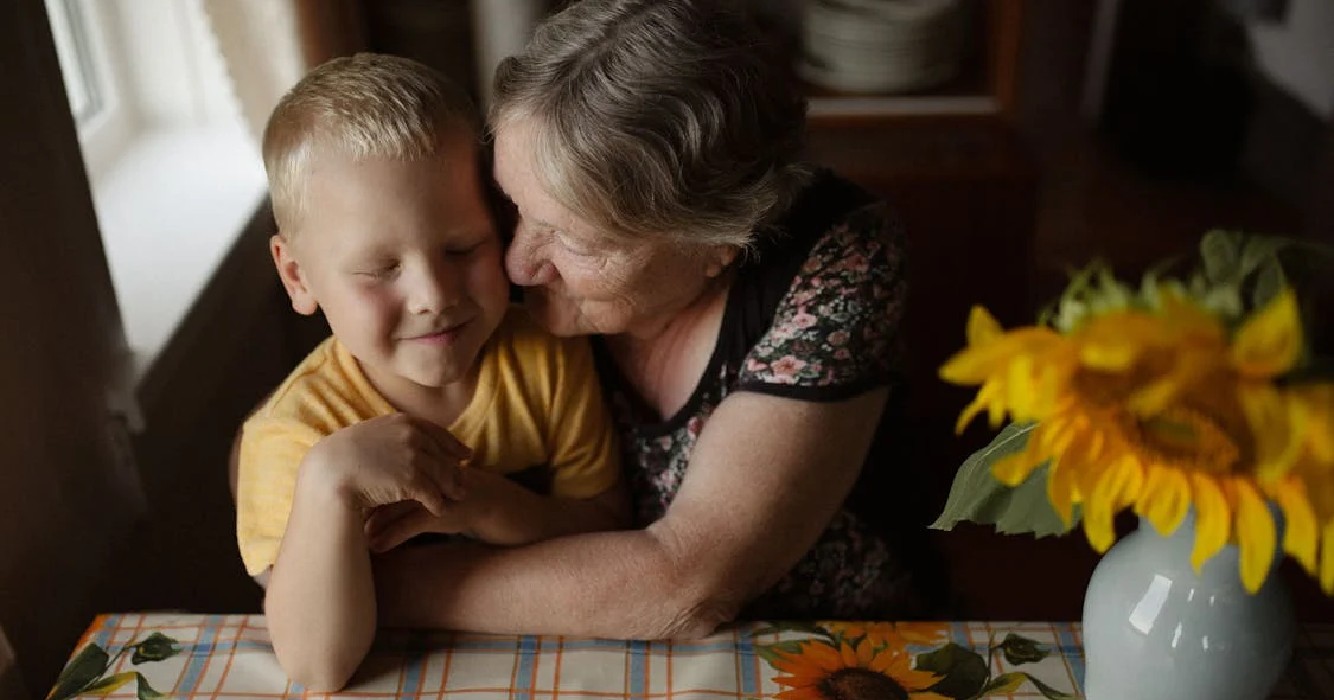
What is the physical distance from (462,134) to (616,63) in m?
0.16

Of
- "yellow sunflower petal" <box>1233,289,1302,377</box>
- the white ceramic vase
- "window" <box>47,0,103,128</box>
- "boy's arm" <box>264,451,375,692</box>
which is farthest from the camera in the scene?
"window" <box>47,0,103,128</box>

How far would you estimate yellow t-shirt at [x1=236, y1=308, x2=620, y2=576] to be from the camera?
1.19 metres

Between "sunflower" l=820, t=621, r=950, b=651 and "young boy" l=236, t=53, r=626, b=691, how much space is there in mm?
292

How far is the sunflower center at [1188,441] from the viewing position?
2.35 feet

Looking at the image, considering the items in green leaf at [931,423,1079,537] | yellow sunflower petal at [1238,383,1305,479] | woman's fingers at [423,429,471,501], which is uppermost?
yellow sunflower petal at [1238,383,1305,479]

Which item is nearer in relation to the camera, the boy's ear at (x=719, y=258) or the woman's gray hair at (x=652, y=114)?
the woman's gray hair at (x=652, y=114)

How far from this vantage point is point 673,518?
3.91 ft

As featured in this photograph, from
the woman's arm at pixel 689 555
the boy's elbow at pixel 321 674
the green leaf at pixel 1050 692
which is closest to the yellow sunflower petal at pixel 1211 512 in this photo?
the green leaf at pixel 1050 692

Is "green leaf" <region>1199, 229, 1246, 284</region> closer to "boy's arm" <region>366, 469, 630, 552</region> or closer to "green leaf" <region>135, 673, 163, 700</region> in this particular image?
"boy's arm" <region>366, 469, 630, 552</region>

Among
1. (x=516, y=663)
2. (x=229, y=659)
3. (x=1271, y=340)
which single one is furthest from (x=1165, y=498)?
(x=229, y=659)

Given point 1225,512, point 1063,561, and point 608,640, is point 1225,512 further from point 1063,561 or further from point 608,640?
point 1063,561

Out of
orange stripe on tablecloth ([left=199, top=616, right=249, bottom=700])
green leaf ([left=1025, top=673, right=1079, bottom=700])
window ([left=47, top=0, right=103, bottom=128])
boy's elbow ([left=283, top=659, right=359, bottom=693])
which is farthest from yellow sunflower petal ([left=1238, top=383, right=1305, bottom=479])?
window ([left=47, top=0, right=103, bottom=128])

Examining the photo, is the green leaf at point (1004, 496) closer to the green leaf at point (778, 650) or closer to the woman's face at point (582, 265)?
the green leaf at point (778, 650)

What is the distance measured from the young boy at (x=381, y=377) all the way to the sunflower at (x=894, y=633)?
0.29 metres
